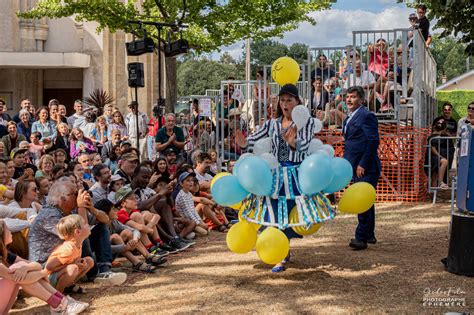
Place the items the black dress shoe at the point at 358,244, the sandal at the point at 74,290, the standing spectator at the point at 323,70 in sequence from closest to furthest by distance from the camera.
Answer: the sandal at the point at 74,290 < the black dress shoe at the point at 358,244 < the standing spectator at the point at 323,70

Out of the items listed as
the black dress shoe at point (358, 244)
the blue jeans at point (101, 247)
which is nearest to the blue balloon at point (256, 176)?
the blue jeans at point (101, 247)

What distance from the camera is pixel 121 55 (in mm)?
24719

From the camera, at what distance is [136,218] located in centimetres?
838

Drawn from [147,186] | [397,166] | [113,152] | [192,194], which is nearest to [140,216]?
[147,186]

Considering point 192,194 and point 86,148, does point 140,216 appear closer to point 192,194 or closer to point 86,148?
point 192,194

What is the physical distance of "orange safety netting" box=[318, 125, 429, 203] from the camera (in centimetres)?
1341

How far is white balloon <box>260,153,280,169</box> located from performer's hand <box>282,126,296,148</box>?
0.24 m

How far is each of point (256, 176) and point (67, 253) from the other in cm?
193

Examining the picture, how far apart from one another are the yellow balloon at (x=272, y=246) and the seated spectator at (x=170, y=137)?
6.71m

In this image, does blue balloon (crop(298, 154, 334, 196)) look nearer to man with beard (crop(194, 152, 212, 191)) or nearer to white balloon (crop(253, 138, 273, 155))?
white balloon (crop(253, 138, 273, 155))

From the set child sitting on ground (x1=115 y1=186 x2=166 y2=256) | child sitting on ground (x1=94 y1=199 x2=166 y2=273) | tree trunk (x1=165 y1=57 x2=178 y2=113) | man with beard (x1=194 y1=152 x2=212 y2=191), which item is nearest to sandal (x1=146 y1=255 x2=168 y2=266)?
child sitting on ground (x1=94 y1=199 x2=166 y2=273)

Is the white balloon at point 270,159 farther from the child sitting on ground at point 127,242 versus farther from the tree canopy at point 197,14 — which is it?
the tree canopy at point 197,14

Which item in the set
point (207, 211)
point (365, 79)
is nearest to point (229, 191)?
point (207, 211)

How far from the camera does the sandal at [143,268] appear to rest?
7.63 metres
